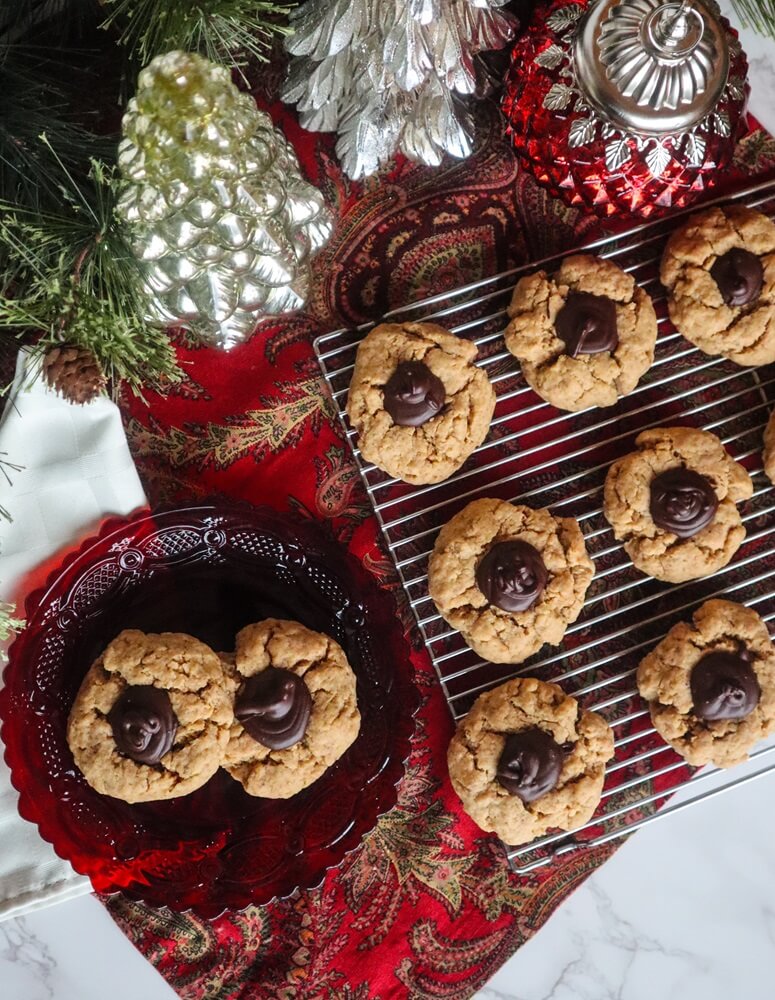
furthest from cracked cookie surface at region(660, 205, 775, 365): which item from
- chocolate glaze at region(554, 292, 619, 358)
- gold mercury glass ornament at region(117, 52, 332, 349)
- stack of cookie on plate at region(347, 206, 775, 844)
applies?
gold mercury glass ornament at region(117, 52, 332, 349)

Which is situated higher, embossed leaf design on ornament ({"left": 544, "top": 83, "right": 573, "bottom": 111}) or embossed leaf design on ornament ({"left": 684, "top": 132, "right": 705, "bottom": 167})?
embossed leaf design on ornament ({"left": 544, "top": 83, "right": 573, "bottom": 111})

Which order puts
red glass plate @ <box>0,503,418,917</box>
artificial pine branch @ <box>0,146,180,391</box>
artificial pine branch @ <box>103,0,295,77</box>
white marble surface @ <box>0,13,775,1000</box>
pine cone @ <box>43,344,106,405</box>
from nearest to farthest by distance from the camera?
artificial pine branch @ <box>103,0,295,77</box>, artificial pine branch @ <box>0,146,180,391</box>, pine cone @ <box>43,344,106,405</box>, red glass plate @ <box>0,503,418,917</box>, white marble surface @ <box>0,13,775,1000</box>

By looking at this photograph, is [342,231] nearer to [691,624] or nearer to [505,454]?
[505,454]

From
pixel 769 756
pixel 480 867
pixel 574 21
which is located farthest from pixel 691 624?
pixel 574 21

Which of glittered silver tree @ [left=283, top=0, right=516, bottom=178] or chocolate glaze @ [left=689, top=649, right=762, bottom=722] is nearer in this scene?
glittered silver tree @ [left=283, top=0, right=516, bottom=178]

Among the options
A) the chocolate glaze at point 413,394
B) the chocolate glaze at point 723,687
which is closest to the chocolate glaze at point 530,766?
the chocolate glaze at point 723,687

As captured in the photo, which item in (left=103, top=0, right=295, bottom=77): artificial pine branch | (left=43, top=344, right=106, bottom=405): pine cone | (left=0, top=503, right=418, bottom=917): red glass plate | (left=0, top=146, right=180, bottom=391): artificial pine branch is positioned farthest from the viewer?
(left=0, top=503, right=418, bottom=917): red glass plate

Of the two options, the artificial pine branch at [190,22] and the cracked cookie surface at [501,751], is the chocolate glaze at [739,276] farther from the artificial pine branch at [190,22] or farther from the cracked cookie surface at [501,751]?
the artificial pine branch at [190,22]

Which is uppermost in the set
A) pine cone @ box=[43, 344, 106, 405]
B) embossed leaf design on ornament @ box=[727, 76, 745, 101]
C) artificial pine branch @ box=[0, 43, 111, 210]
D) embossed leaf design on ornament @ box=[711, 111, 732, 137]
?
artificial pine branch @ box=[0, 43, 111, 210]

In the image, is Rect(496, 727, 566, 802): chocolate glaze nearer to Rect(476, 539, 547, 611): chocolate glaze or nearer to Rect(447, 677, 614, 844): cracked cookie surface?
Rect(447, 677, 614, 844): cracked cookie surface
